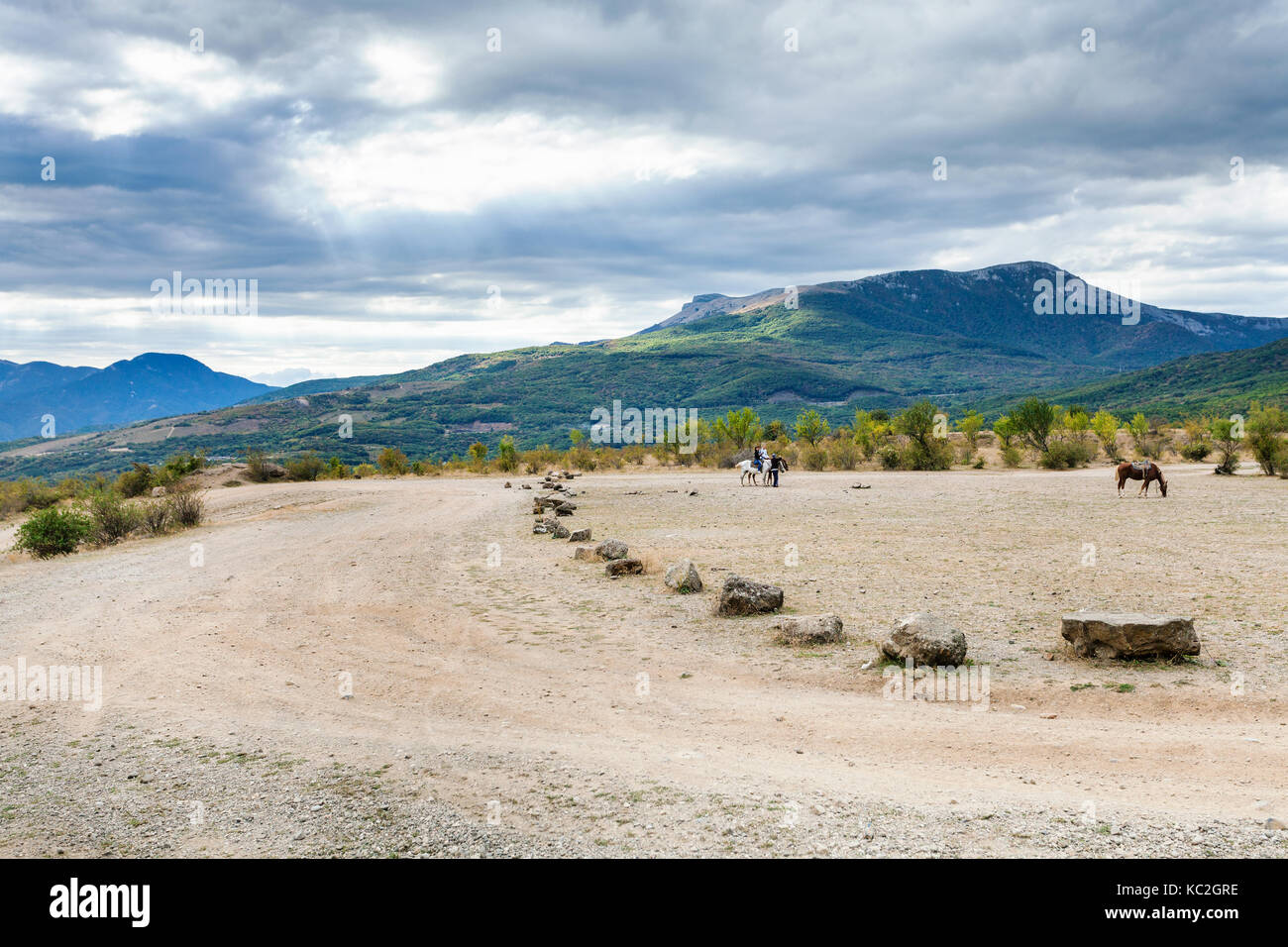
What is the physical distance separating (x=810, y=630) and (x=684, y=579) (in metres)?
3.72

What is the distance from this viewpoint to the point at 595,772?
6.32 metres

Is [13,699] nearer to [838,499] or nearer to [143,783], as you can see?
[143,783]

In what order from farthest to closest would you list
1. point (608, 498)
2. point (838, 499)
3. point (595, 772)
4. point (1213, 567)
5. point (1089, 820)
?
point (608, 498) → point (838, 499) → point (1213, 567) → point (595, 772) → point (1089, 820)

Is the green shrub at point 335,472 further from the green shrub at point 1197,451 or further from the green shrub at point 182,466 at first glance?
the green shrub at point 1197,451

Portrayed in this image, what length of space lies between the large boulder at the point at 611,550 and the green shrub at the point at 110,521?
15.3 m

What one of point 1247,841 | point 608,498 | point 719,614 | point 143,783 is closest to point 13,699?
point 143,783

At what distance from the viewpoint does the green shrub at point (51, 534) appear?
2020 centimetres

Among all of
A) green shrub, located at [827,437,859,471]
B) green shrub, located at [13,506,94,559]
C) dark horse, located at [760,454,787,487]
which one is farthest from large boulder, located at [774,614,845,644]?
Answer: green shrub, located at [827,437,859,471]

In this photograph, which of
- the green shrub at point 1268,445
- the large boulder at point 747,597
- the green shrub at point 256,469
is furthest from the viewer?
the green shrub at point 256,469

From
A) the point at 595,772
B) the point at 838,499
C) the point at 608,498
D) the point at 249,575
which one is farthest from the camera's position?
the point at 608,498

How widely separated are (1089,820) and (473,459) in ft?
180

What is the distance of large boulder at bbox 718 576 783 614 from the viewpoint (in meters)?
11.8

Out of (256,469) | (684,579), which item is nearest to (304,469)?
(256,469)

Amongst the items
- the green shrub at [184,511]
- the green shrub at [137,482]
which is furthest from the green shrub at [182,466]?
the green shrub at [184,511]
